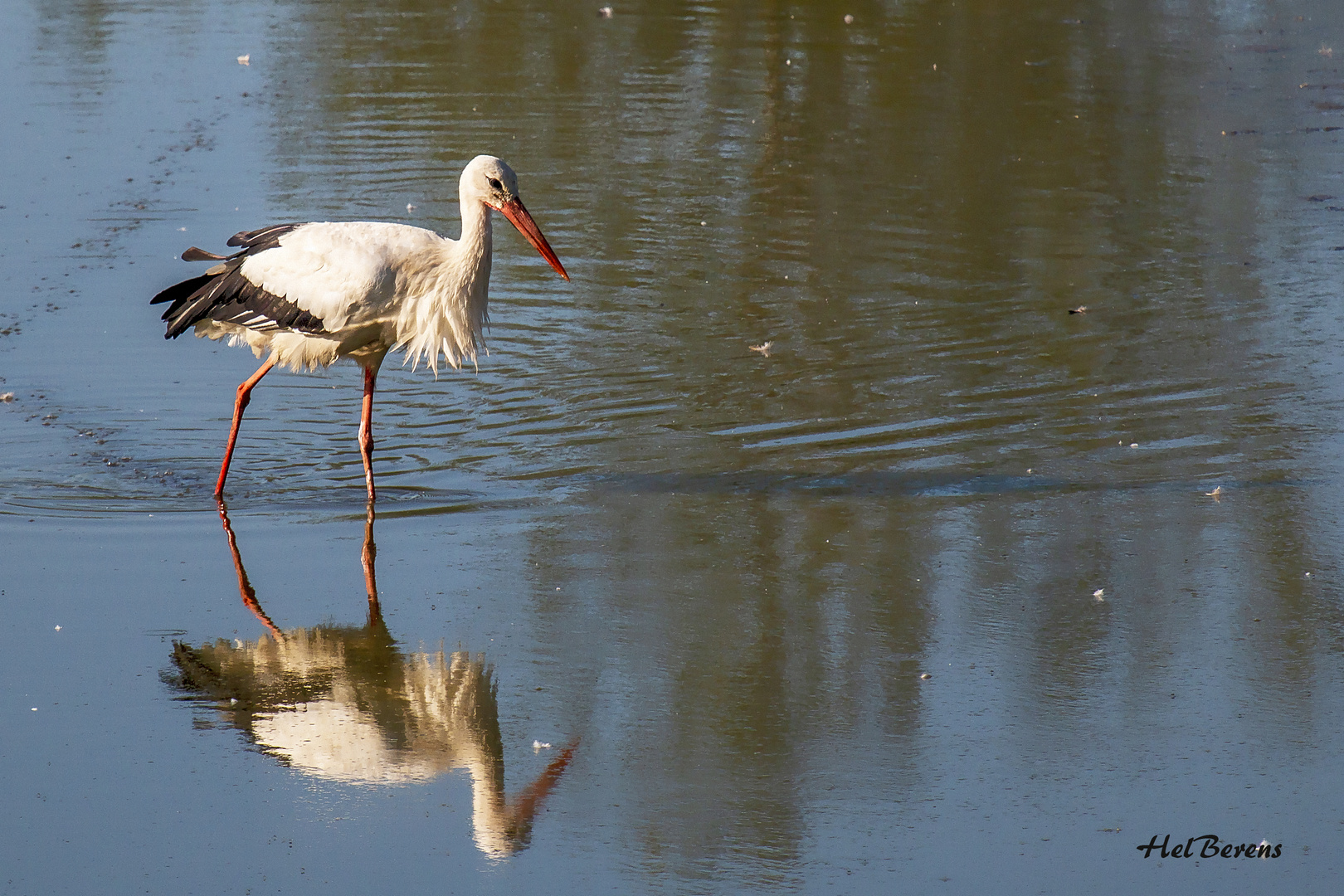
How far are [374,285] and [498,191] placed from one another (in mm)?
714

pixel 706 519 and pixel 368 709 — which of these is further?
pixel 706 519

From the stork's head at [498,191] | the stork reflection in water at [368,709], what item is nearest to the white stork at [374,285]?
the stork's head at [498,191]

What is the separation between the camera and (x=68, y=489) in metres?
7.27

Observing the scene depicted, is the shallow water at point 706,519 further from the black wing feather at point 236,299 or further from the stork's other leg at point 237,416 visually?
the black wing feather at point 236,299

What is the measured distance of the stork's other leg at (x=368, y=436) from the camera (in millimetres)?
7172

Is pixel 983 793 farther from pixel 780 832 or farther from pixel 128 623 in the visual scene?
pixel 128 623

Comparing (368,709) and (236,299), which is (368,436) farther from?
(368,709)

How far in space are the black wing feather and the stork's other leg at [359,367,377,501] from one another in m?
0.40

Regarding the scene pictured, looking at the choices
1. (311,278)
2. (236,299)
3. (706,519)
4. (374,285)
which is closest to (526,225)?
(374,285)

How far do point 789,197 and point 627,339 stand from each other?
11.5 ft

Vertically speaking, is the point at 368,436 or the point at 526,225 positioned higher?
the point at 526,225

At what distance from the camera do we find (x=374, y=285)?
7242 millimetres

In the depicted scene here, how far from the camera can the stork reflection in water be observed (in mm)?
4809

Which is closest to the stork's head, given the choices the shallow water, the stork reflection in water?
the shallow water
